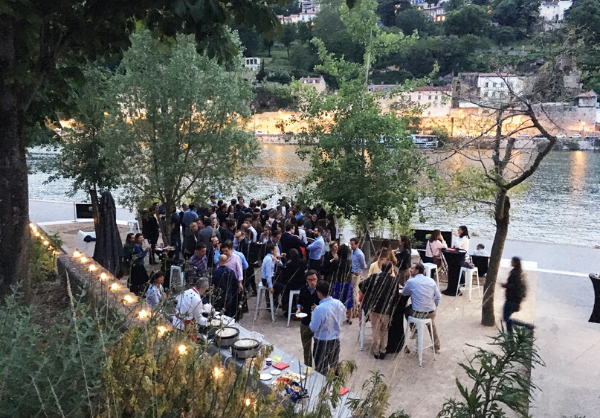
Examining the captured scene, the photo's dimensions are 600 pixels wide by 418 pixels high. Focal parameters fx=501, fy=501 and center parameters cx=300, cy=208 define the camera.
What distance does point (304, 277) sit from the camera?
7.69m

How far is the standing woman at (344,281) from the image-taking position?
696cm

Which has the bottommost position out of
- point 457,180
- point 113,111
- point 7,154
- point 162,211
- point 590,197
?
point 590,197

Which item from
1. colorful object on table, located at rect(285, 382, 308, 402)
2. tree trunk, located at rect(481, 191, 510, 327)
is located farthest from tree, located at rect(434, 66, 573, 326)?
colorful object on table, located at rect(285, 382, 308, 402)

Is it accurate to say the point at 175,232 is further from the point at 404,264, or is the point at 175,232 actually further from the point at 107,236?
the point at 404,264

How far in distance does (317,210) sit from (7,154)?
8563 mm

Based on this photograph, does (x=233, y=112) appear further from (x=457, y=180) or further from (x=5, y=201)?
(x=5, y=201)

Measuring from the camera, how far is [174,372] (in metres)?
2.37

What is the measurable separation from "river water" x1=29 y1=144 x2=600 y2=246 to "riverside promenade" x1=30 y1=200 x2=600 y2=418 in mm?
3715

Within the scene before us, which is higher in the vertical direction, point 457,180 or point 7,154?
point 7,154

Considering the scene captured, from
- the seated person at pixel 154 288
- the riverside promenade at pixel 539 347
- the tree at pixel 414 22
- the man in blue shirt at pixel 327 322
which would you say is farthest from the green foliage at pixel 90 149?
the tree at pixel 414 22

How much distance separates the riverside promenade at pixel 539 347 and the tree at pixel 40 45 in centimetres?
276

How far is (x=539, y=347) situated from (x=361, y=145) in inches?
221

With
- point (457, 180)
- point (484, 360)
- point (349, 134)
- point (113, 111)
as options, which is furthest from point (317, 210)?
point (484, 360)

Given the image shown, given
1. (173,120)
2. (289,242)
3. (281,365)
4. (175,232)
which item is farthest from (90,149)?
(281,365)
